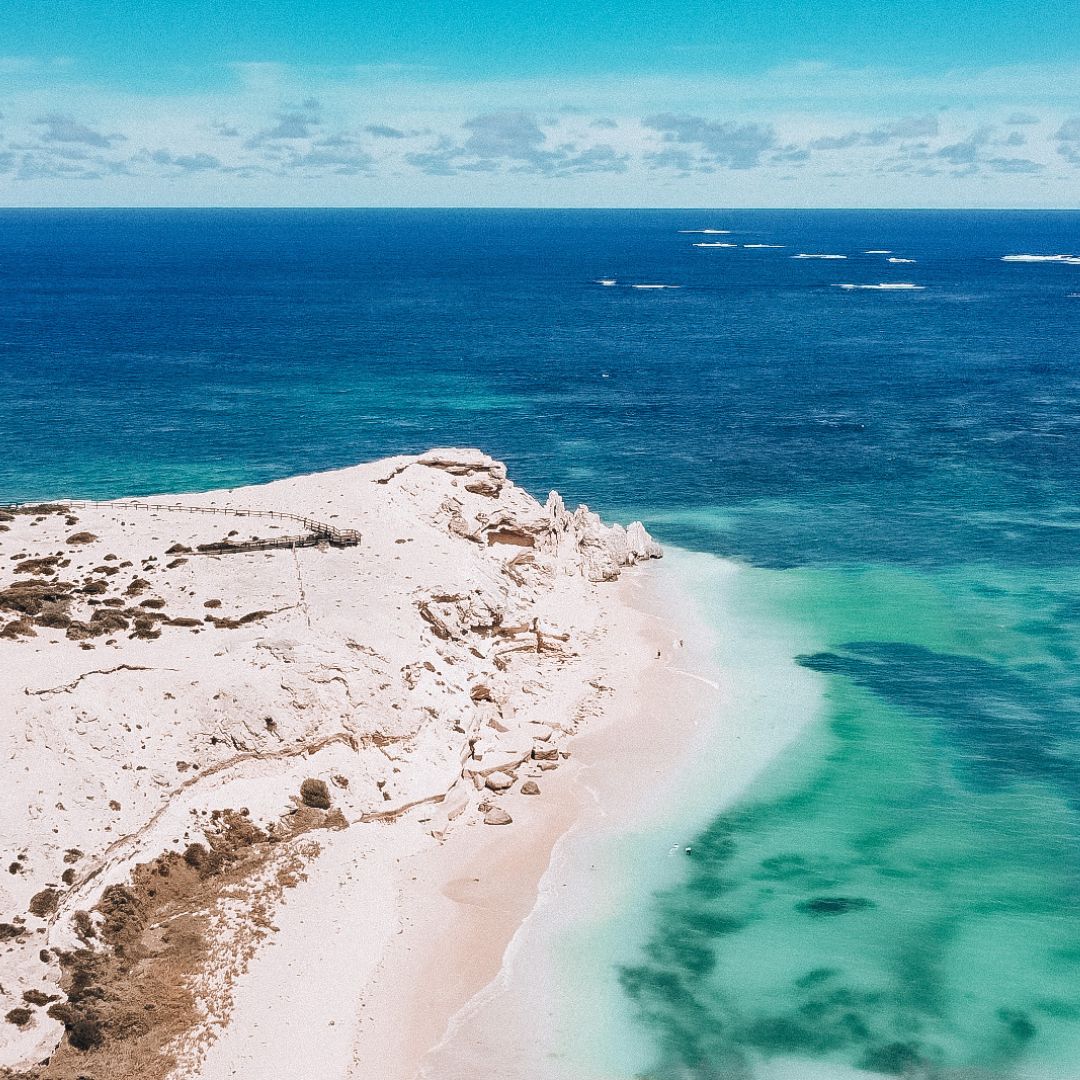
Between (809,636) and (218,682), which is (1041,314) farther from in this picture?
(218,682)

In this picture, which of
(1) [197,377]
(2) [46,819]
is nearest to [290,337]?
(1) [197,377]

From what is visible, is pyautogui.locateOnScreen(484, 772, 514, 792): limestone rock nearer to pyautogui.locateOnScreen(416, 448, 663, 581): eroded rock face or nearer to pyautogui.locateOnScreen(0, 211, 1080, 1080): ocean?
Answer: pyautogui.locateOnScreen(0, 211, 1080, 1080): ocean

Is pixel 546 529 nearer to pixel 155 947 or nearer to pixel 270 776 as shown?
pixel 270 776

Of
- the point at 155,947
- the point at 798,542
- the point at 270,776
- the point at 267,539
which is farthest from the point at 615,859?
the point at 798,542

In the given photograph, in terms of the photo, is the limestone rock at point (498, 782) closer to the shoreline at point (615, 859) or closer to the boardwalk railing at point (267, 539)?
the shoreline at point (615, 859)

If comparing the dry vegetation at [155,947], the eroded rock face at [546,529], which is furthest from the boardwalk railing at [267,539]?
the dry vegetation at [155,947]

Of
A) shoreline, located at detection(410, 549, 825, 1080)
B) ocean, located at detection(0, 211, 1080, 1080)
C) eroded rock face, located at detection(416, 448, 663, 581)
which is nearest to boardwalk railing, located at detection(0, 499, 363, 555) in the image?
eroded rock face, located at detection(416, 448, 663, 581)
